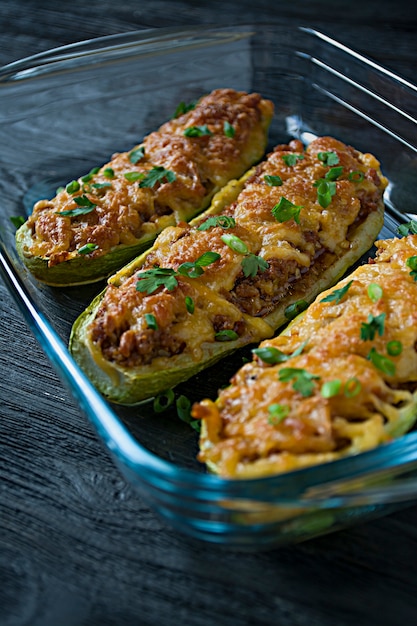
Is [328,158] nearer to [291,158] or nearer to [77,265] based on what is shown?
[291,158]

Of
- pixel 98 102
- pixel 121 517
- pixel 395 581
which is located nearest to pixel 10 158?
pixel 98 102

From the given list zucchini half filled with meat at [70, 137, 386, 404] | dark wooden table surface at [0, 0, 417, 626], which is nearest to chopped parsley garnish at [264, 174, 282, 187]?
zucchini half filled with meat at [70, 137, 386, 404]

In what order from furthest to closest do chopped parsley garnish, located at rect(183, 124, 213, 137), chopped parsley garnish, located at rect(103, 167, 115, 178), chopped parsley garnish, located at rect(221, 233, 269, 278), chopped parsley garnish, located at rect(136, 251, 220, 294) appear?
1. chopped parsley garnish, located at rect(183, 124, 213, 137)
2. chopped parsley garnish, located at rect(103, 167, 115, 178)
3. chopped parsley garnish, located at rect(221, 233, 269, 278)
4. chopped parsley garnish, located at rect(136, 251, 220, 294)

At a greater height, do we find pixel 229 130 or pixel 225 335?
pixel 229 130

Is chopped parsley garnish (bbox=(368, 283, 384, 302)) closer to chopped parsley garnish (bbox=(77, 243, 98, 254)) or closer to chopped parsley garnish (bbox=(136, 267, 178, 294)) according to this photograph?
chopped parsley garnish (bbox=(136, 267, 178, 294))

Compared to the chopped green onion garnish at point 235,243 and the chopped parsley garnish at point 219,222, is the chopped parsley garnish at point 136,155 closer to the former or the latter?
the chopped parsley garnish at point 219,222

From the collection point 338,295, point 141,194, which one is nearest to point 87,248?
point 141,194
